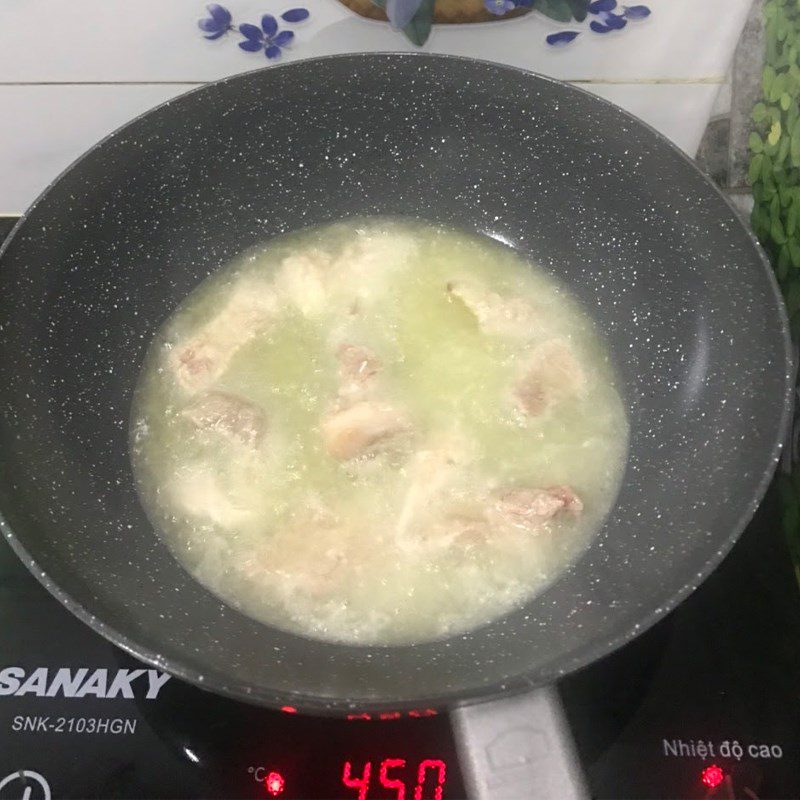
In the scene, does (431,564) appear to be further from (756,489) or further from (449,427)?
(756,489)

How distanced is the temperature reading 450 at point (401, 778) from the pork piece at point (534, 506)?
314 mm

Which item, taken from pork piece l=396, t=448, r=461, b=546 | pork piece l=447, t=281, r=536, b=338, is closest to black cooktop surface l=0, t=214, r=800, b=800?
pork piece l=396, t=448, r=461, b=546

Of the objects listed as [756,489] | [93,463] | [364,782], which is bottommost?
[364,782]

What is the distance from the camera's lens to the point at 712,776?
908mm

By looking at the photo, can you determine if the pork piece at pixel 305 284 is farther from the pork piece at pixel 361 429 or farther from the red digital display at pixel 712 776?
the red digital display at pixel 712 776

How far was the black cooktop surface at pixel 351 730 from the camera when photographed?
2.96ft

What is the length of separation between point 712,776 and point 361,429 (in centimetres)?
61

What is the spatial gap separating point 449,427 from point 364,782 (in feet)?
1.57

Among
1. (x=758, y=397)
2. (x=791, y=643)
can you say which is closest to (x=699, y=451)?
(x=758, y=397)

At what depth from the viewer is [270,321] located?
122 centimetres

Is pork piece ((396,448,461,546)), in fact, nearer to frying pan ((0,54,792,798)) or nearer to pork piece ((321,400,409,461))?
pork piece ((321,400,409,461))

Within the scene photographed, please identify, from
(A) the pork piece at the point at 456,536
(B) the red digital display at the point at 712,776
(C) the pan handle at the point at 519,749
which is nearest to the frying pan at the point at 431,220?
(C) the pan handle at the point at 519,749

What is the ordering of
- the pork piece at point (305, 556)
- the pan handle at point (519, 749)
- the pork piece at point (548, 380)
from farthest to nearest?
the pork piece at point (548, 380) < the pork piece at point (305, 556) < the pan handle at point (519, 749)

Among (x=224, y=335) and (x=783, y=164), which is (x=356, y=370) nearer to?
(x=224, y=335)
